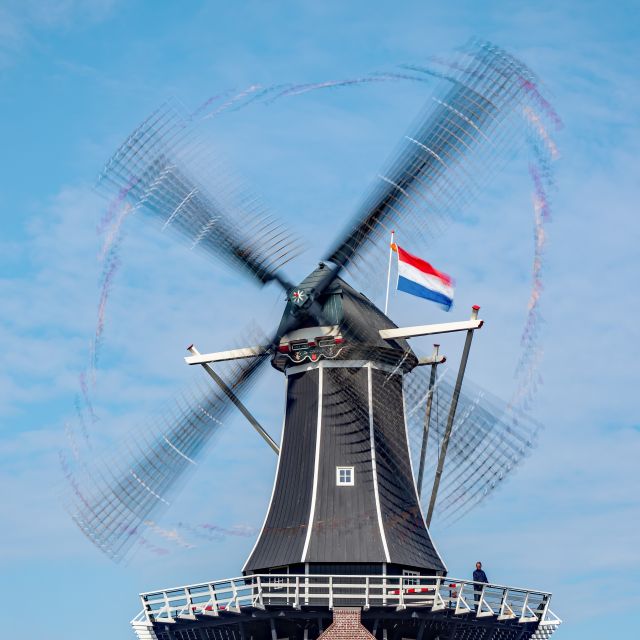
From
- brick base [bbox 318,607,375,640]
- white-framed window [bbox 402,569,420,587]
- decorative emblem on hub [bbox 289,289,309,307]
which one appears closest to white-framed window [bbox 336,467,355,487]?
white-framed window [bbox 402,569,420,587]

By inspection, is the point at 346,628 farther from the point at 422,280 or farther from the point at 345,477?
the point at 422,280

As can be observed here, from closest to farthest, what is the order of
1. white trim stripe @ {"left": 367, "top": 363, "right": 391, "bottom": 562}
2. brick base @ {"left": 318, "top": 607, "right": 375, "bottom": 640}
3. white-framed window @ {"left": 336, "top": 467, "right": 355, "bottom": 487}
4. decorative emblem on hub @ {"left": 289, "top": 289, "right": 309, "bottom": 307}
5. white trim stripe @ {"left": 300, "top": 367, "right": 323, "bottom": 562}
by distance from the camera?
1. brick base @ {"left": 318, "top": 607, "right": 375, "bottom": 640}
2. white trim stripe @ {"left": 300, "top": 367, "right": 323, "bottom": 562}
3. white trim stripe @ {"left": 367, "top": 363, "right": 391, "bottom": 562}
4. white-framed window @ {"left": 336, "top": 467, "right": 355, "bottom": 487}
5. decorative emblem on hub @ {"left": 289, "top": 289, "right": 309, "bottom": 307}

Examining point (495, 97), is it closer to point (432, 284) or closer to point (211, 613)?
point (432, 284)

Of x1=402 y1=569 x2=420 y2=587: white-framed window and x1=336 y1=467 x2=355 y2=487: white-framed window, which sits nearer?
x1=402 y1=569 x2=420 y2=587: white-framed window

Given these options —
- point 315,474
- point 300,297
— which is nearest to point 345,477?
point 315,474

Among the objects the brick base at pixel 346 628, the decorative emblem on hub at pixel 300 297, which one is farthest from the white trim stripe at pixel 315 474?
the brick base at pixel 346 628

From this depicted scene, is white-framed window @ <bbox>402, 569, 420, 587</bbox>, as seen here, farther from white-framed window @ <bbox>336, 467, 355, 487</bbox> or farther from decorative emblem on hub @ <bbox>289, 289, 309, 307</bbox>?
decorative emblem on hub @ <bbox>289, 289, 309, 307</bbox>
